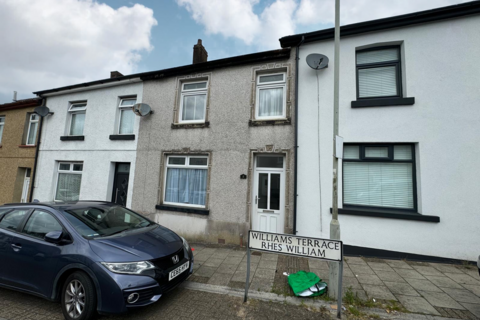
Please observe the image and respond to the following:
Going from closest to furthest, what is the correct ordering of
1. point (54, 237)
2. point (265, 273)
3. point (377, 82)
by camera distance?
point (54, 237), point (265, 273), point (377, 82)

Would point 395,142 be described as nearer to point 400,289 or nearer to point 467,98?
point 467,98

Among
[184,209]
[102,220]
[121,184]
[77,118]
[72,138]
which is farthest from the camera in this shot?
[77,118]

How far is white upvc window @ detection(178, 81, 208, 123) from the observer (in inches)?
300

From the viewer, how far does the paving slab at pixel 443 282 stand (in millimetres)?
3998

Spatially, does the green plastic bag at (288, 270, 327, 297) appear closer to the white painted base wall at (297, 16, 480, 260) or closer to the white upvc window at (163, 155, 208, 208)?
the white painted base wall at (297, 16, 480, 260)

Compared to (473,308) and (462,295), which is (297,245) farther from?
(462,295)

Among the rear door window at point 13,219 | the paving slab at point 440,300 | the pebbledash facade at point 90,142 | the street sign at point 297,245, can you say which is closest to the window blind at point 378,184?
the paving slab at point 440,300

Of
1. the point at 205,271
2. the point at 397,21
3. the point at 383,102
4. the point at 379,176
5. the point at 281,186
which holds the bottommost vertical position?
the point at 205,271

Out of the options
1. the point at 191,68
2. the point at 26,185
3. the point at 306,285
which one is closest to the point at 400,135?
the point at 306,285

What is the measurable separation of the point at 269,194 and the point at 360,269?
9.23 feet

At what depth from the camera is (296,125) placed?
6.20 meters

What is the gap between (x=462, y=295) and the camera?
12.1 ft

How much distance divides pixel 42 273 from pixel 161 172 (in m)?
4.58

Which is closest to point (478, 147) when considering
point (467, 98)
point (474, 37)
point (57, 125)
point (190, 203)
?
point (467, 98)
